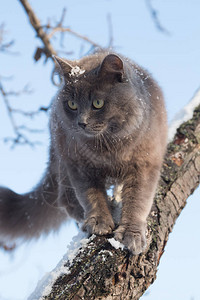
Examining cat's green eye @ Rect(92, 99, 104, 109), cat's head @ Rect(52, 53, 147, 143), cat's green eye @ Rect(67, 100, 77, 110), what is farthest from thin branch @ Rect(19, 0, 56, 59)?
cat's green eye @ Rect(92, 99, 104, 109)

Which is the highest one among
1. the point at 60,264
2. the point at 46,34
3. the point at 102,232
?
the point at 46,34

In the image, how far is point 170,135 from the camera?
361 cm

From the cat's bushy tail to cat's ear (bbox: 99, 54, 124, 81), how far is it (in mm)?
1593

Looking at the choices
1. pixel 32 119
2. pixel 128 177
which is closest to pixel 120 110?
pixel 128 177

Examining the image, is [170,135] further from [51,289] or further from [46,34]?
[51,289]

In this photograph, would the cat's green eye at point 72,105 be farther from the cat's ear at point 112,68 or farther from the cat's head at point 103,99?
the cat's ear at point 112,68

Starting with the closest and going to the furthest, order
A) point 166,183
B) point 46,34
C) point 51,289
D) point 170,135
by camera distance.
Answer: point 51,289 < point 166,183 < point 170,135 < point 46,34

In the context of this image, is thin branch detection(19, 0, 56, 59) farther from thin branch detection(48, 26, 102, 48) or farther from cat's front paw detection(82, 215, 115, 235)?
cat's front paw detection(82, 215, 115, 235)

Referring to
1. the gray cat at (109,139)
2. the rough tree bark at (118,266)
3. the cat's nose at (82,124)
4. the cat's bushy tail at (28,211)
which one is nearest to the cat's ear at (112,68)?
the gray cat at (109,139)

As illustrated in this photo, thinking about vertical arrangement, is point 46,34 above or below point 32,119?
above

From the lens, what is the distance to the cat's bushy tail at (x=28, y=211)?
11.8 feet

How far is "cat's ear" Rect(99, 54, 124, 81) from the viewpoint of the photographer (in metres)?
2.26

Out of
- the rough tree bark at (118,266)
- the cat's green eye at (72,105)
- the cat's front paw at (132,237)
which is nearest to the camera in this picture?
the rough tree bark at (118,266)

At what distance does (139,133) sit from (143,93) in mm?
299
